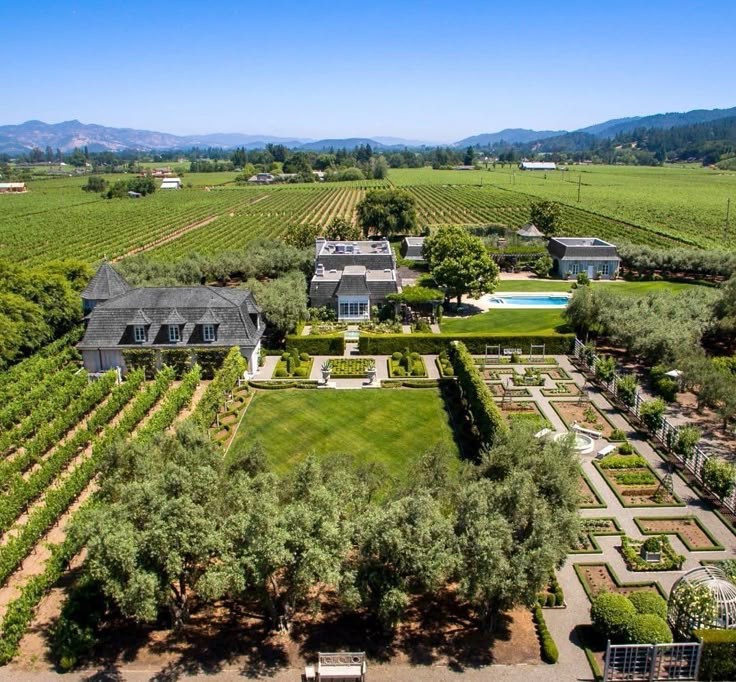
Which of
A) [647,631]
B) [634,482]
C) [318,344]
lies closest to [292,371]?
[318,344]

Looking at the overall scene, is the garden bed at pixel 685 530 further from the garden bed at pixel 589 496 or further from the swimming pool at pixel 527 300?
the swimming pool at pixel 527 300

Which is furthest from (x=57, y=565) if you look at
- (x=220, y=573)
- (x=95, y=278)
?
(x=95, y=278)

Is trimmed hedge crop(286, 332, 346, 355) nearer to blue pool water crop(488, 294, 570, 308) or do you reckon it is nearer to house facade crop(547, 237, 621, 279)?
blue pool water crop(488, 294, 570, 308)

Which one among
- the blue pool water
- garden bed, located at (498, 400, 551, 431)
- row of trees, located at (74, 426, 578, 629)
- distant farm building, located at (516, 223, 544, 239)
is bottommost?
garden bed, located at (498, 400, 551, 431)

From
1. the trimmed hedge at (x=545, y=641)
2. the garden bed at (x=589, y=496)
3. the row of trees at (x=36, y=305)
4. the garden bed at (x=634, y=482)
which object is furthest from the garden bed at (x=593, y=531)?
the row of trees at (x=36, y=305)

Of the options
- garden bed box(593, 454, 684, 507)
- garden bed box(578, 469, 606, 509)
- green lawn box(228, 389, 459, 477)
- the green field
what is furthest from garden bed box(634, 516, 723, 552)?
the green field

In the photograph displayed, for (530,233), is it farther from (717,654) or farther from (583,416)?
(717,654)

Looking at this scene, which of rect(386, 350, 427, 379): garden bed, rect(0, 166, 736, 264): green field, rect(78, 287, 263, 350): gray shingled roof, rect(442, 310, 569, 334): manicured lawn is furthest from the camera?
rect(0, 166, 736, 264): green field

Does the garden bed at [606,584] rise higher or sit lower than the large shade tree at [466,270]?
lower
